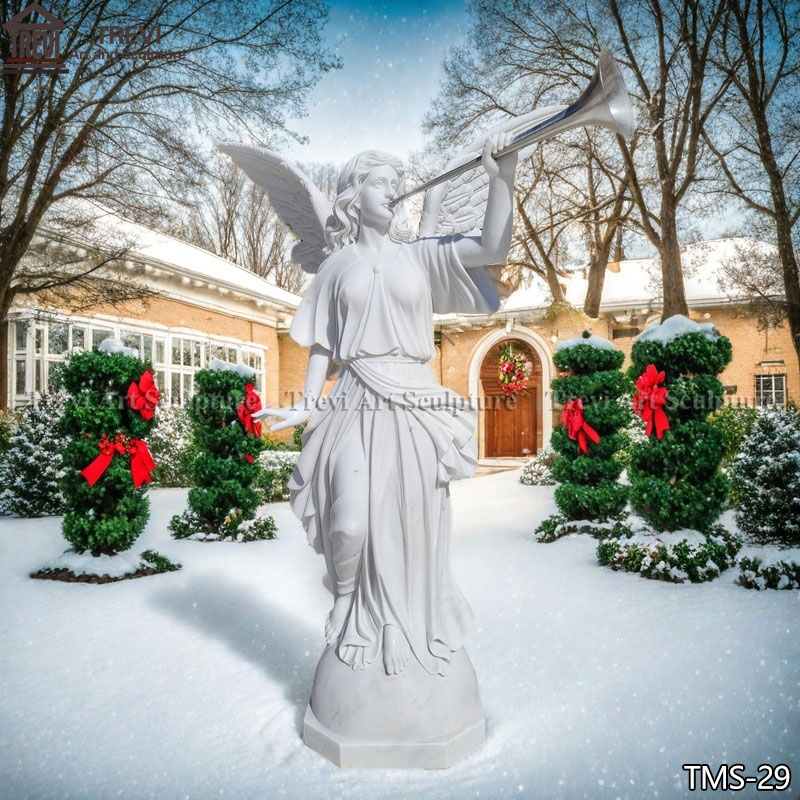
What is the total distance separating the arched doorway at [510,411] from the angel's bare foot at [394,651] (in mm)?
11931

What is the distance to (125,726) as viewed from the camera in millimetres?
2492

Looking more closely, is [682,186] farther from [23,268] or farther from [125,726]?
[125,726]

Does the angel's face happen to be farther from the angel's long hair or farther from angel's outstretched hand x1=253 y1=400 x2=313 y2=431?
angel's outstretched hand x1=253 y1=400 x2=313 y2=431

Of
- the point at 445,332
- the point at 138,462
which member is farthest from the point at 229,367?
the point at 445,332

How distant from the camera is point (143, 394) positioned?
16.3 ft

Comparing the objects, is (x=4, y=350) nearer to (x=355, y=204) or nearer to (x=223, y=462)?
(x=223, y=462)

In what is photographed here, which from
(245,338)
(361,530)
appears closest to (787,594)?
(361,530)

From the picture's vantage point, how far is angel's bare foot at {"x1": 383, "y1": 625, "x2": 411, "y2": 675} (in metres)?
2.11

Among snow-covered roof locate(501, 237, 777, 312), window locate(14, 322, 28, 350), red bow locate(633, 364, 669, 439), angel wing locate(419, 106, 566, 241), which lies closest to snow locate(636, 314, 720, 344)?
red bow locate(633, 364, 669, 439)

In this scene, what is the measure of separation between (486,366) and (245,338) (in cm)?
546

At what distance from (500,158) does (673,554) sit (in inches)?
152

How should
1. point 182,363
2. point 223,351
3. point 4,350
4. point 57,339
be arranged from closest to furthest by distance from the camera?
point 4,350, point 57,339, point 182,363, point 223,351

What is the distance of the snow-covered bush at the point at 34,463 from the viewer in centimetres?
747

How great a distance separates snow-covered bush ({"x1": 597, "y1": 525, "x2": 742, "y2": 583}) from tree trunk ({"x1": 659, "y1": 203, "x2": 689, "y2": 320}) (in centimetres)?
557
